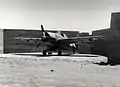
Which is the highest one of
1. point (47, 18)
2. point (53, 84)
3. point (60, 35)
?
point (47, 18)

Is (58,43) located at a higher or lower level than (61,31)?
lower

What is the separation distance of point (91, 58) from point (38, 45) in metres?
1.40

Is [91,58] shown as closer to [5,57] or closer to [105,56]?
[105,56]

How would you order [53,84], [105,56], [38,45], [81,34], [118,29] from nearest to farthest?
[53,84] → [118,29] → [105,56] → [81,34] → [38,45]

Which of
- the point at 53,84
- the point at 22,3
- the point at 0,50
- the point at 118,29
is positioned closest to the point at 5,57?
the point at 0,50

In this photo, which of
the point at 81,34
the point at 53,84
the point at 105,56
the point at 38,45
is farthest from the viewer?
the point at 38,45

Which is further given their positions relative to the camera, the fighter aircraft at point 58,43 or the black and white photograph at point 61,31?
the fighter aircraft at point 58,43

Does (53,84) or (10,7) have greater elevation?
(10,7)

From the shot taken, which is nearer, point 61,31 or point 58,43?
point 61,31

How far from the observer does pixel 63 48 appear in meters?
5.55

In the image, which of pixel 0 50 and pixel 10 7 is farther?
pixel 0 50

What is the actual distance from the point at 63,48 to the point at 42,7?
1.16m

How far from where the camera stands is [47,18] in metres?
5.10

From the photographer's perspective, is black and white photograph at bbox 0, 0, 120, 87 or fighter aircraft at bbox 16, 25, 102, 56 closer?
black and white photograph at bbox 0, 0, 120, 87
